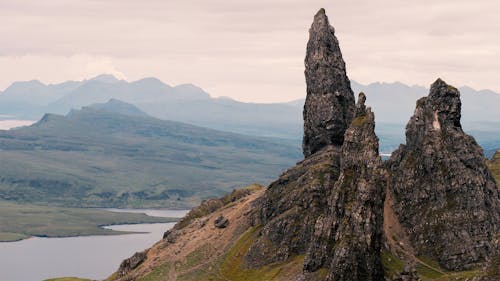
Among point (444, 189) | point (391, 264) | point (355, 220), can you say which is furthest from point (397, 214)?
point (355, 220)

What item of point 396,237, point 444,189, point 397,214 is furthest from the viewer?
point 397,214

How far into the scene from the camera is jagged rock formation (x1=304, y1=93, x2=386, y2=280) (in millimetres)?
152125

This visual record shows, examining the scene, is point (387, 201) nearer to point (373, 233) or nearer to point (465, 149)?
point (465, 149)

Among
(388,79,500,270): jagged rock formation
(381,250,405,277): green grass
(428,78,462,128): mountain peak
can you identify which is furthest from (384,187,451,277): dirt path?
(428,78,462,128): mountain peak

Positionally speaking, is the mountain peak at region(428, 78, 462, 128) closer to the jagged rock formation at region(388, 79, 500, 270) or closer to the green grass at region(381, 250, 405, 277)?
the jagged rock formation at region(388, 79, 500, 270)

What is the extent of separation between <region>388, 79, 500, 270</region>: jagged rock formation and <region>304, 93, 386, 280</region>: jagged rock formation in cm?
2140

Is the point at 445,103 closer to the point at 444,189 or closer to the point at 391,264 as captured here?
the point at 444,189

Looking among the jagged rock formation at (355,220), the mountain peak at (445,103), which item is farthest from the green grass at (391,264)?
the mountain peak at (445,103)

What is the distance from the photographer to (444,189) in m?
183

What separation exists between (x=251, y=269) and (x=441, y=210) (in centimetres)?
4897

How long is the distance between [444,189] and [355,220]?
118ft

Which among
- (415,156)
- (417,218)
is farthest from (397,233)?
(415,156)

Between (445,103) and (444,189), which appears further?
(445,103)

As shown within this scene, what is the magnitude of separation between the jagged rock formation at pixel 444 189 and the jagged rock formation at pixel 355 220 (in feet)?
70.2
